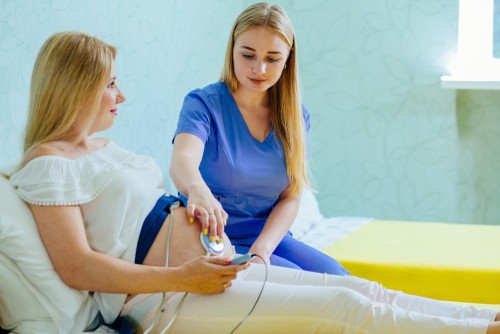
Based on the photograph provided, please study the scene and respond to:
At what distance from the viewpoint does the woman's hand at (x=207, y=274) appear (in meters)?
1.59

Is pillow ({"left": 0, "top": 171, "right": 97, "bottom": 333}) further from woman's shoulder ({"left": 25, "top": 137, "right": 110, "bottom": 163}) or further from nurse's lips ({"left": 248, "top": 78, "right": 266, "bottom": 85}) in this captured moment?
nurse's lips ({"left": 248, "top": 78, "right": 266, "bottom": 85})

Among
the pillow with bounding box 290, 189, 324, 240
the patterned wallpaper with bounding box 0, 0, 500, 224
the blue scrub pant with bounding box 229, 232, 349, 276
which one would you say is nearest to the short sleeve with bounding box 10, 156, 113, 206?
the blue scrub pant with bounding box 229, 232, 349, 276

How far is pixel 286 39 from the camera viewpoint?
2211 millimetres

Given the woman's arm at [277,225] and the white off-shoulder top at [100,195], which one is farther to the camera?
the woman's arm at [277,225]

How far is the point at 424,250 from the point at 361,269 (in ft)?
0.99

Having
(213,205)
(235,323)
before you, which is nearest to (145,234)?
(213,205)

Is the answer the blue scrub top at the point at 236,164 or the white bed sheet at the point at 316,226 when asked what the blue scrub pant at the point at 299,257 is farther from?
the white bed sheet at the point at 316,226

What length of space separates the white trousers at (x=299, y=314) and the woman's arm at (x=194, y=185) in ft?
0.56

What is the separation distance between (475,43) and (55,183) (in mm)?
2578

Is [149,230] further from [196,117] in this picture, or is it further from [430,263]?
[430,263]

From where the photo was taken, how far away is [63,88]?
1.70m

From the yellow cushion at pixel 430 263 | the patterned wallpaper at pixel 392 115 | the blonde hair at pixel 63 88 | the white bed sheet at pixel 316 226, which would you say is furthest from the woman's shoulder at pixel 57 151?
the patterned wallpaper at pixel 392 115

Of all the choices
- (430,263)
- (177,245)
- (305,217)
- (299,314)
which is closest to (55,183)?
(177,245)

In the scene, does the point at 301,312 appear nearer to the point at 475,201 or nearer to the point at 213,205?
the point at 213,205
